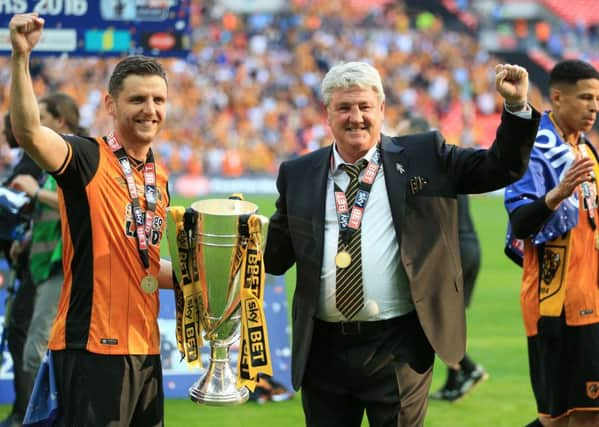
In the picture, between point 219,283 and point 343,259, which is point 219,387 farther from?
point 343,259

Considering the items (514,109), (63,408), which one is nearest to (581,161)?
(514,109)

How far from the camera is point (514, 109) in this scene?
3908mm

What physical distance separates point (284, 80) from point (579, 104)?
28.2m

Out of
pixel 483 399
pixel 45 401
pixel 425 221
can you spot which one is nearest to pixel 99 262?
pixel 45 401

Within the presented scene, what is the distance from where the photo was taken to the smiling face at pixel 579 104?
17.0ft

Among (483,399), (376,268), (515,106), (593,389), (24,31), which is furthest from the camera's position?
(483,399)

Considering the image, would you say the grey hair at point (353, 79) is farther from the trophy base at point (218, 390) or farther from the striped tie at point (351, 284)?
the trophy base at point (218, 390)

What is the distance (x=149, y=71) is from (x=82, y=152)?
43cm

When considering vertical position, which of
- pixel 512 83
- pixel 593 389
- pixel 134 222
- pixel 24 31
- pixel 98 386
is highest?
pixel 24 31

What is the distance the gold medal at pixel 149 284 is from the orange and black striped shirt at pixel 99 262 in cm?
2

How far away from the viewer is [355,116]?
4098 mm

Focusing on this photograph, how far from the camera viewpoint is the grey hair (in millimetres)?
4098

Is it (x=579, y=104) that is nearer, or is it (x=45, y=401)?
(x=45, y=401)

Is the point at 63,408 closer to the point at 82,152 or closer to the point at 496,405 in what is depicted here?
the point at 82,152
